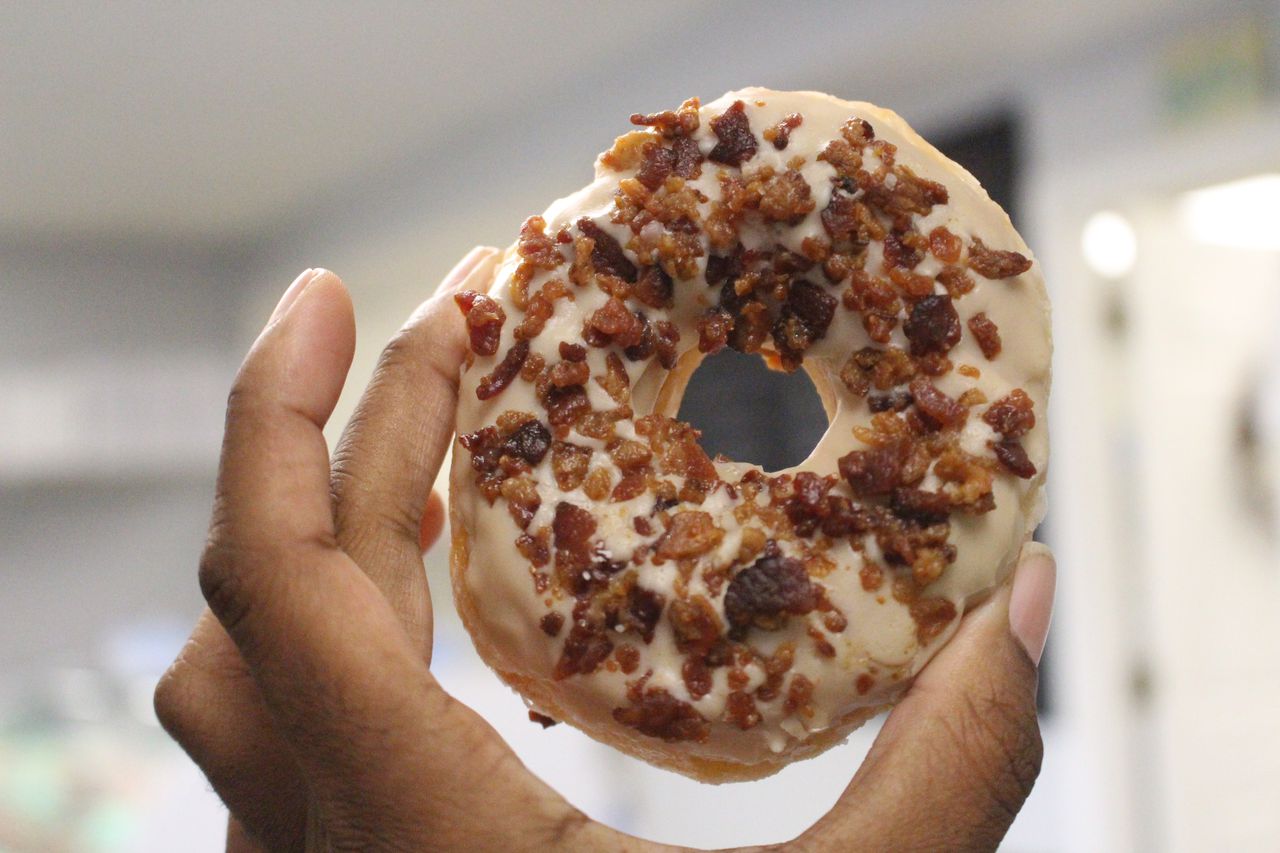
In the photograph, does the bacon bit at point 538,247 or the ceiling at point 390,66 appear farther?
the ceiling at point 390,66

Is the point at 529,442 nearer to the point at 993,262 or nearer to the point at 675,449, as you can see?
the point at 675,449

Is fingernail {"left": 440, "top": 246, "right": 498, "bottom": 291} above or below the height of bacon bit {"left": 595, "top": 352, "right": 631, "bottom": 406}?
above

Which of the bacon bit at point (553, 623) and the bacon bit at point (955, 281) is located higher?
the bacon bit at point (955, 281)

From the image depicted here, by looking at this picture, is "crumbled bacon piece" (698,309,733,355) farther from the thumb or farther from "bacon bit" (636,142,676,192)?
the thumb

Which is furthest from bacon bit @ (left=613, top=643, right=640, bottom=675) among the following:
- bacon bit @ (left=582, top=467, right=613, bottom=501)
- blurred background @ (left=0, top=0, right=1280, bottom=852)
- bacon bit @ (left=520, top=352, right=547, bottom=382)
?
blurred background @ (left=0, top=0, right=1280, bottom=852)

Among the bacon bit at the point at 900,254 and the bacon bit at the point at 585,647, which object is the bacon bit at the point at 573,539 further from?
the bacon bit at the point at 900,254

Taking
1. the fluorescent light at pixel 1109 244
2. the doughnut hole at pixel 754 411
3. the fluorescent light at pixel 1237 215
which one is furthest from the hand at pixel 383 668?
the fluorescent light at pixel 1237 215
